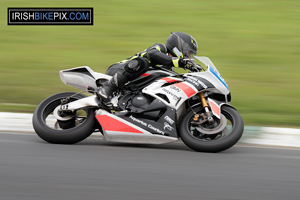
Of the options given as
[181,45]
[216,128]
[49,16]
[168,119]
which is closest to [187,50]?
[181,45]

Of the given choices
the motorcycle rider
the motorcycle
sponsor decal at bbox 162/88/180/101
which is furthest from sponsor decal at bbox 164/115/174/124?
the motorcycle rider

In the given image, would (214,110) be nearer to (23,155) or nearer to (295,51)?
(23,155)

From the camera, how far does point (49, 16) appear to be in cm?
1443

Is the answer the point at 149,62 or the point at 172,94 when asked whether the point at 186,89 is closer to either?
the point at 172,94

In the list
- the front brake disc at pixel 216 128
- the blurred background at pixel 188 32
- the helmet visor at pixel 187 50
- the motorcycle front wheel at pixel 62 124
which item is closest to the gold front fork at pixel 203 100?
the front brake disc at pixel 216 128

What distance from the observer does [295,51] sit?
11.5m

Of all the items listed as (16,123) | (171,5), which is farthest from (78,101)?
(171,5)

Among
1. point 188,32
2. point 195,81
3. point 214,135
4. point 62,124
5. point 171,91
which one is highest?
point 195,81

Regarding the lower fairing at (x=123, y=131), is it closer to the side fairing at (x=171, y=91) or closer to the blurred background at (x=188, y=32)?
the side fairing at (x=171, y=91)

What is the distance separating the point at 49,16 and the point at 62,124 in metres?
8.34

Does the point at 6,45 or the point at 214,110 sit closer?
the point at 214,110

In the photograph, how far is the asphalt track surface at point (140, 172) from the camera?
187 inches

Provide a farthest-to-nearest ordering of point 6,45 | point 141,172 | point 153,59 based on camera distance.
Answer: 1. point 6,45
2. point 153,59
3. point 141,172

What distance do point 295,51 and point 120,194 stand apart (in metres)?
7.80
